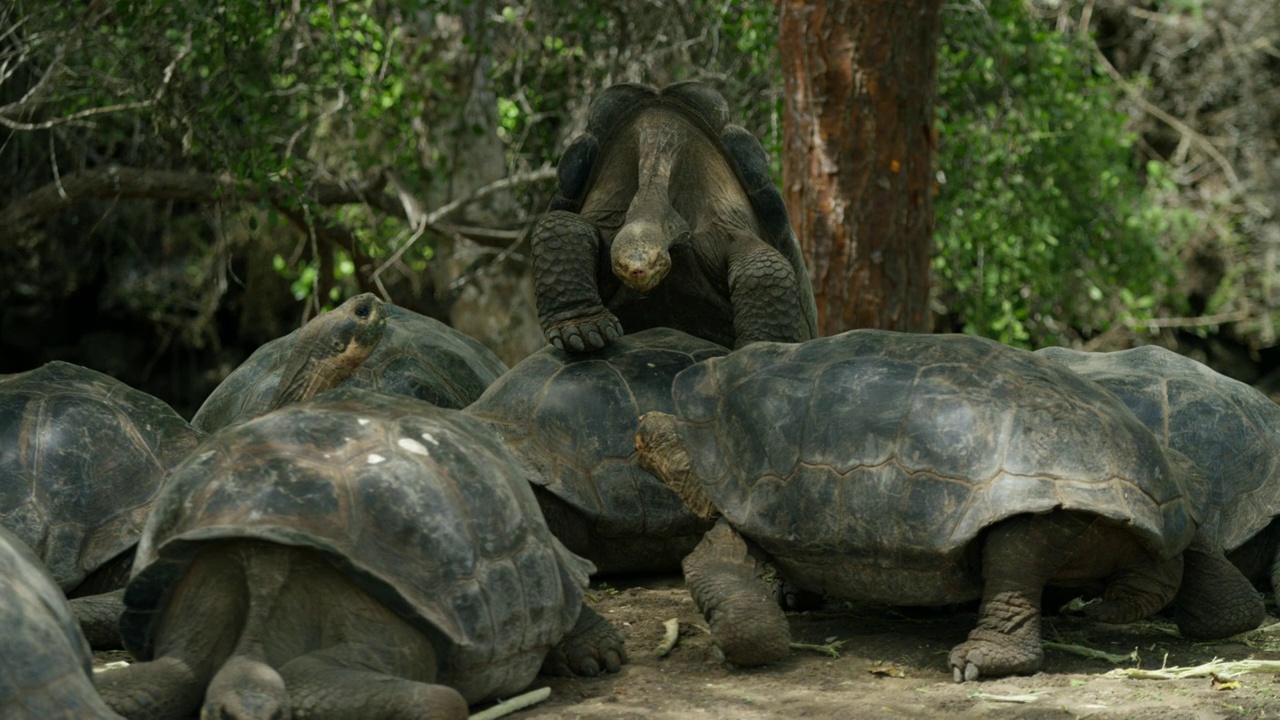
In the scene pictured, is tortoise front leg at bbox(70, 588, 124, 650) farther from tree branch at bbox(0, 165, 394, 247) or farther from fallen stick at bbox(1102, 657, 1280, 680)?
tree branch at bbox(0, 165, 394, 247)

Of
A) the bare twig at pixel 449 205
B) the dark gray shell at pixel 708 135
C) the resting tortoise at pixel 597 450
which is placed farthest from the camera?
the bare twig at pixel 449 205

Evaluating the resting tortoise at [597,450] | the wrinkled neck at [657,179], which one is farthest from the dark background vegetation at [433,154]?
the resting tortoise at [597,450]

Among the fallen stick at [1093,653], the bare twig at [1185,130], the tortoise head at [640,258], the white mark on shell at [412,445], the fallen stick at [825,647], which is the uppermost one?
the bare twig at [1185,130]

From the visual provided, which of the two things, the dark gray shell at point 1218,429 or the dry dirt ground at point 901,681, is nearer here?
the dry dirt ground at point 901,681

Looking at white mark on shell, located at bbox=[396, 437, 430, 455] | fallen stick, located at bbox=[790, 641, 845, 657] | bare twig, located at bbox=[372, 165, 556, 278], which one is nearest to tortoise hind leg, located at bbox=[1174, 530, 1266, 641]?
fallen stick, located at bbox=[790, 641, 845, 657]

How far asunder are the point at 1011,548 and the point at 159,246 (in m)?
9.98

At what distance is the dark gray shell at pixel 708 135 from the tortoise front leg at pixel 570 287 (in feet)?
1.45

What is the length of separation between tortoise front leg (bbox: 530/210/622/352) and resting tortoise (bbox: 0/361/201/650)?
1325 millimetres

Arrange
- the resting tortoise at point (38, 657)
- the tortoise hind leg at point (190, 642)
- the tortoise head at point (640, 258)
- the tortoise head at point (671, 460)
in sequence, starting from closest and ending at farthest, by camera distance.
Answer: the resting tortoise at point (38, 657) → the tortoise hind leg at point (190, 642) → the tortoise head at point (671, 460) → the tortoise head at point (640, 258)

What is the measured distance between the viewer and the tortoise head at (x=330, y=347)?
12.3ft

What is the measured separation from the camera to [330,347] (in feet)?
12.4

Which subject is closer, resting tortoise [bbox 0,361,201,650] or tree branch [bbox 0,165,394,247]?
resting tortoise [bbox 0,361,201,650]

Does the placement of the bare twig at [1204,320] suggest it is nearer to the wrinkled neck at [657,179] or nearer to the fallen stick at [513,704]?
the wrinkled neck at [657,179]

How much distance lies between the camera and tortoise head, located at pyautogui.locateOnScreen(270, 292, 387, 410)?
3.75 meters
